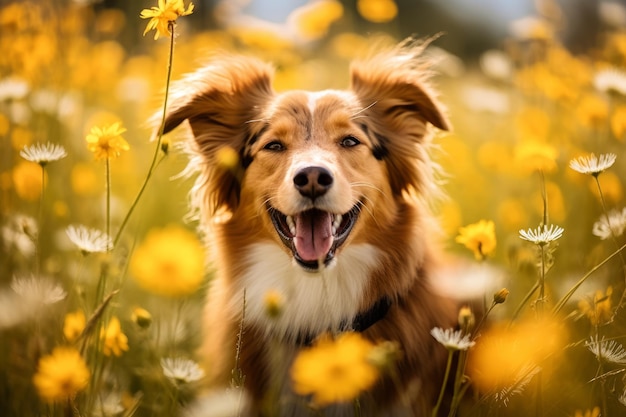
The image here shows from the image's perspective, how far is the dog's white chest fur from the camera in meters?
3.37

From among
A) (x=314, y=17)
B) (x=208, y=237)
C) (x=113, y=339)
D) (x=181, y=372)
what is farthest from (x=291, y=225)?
(x=314, y=17)

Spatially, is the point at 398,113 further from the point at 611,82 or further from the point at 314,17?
the point at 314,17

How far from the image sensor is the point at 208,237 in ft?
12.8

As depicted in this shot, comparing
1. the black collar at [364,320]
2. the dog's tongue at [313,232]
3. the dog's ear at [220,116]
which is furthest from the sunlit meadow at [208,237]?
the dog's tongue at [313,232]

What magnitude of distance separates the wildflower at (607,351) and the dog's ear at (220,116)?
2033 mm

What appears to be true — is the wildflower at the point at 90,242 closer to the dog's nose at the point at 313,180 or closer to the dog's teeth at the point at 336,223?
the dog's nose at the point at 313,180

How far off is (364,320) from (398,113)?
128 cm

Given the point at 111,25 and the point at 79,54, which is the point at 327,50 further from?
the point at 79,54

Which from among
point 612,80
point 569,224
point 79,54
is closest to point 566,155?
point 569,224

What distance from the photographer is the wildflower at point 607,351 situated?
2.26 metres

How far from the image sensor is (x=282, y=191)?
3.15 m

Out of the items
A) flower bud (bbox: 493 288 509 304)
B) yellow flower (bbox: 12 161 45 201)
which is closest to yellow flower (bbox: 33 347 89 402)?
flower bud (bbox: 493 288 509 304)

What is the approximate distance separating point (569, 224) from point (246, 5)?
3.36 meters

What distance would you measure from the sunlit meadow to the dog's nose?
57cm
